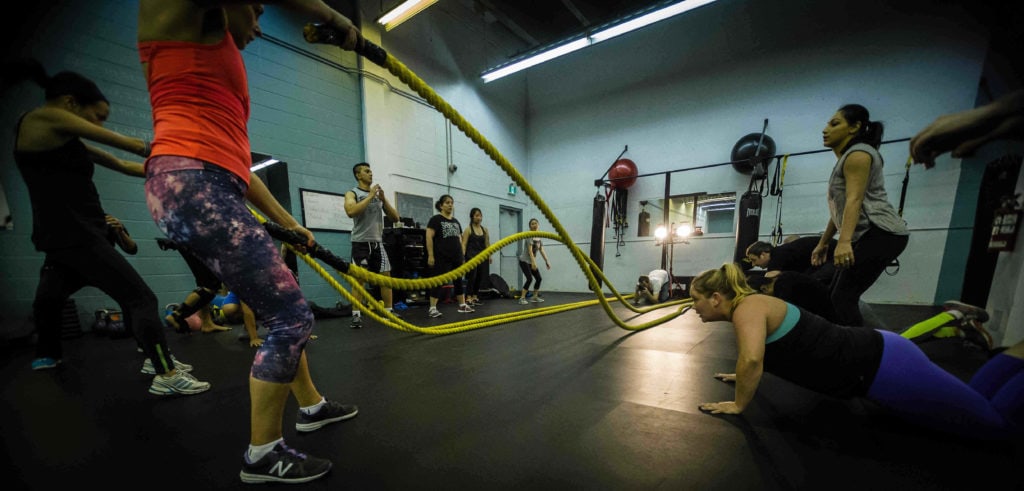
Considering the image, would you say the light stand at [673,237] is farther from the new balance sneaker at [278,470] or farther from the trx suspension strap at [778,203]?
the new balance sneaker at [278,470]

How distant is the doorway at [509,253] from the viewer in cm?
666

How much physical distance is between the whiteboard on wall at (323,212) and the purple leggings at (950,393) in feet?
15.7

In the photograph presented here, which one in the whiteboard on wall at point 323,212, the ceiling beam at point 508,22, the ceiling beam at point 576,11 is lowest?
the whiteboard on wall at point 323,212

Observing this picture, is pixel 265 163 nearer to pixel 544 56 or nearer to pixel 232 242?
pixel 232 242

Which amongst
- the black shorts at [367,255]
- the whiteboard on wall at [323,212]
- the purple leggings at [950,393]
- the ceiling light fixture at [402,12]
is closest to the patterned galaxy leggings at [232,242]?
the purple leggings at [950,393]

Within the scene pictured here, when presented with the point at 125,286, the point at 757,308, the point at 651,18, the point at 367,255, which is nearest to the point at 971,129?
the point at 757,308

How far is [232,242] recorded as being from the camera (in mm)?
734

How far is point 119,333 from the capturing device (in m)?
2.65

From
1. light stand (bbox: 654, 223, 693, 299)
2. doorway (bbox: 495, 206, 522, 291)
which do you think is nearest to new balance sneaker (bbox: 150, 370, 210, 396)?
doorway (bbox: 495, 206, 522, 291)

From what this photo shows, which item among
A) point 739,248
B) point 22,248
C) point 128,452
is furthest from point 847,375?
point 22,248

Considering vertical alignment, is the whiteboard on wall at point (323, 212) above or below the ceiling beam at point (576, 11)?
below

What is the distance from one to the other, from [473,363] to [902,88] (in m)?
6.80

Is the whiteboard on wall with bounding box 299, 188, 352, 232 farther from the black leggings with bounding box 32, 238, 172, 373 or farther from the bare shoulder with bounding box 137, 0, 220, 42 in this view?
the bare shoulder with bounding box 137, 0, 220, 42

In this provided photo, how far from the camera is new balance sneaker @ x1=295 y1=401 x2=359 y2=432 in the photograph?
3.64ft
